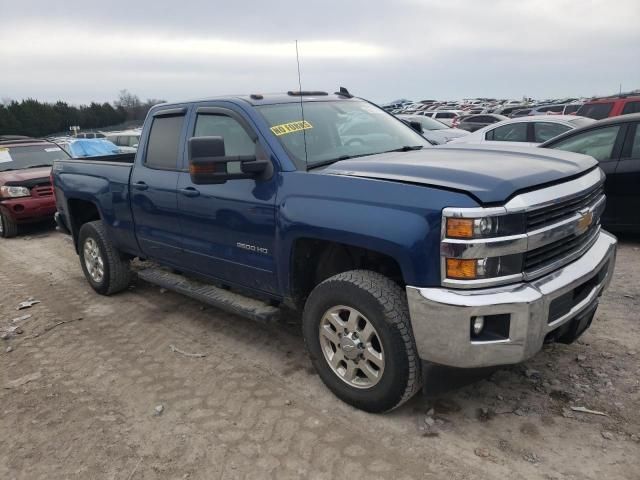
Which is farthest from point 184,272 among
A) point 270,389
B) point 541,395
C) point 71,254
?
point 71,254

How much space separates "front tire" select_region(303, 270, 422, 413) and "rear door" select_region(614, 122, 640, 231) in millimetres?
4346

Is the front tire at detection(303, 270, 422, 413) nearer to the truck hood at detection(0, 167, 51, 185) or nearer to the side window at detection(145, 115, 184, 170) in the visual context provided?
the side window at detection(145, 115, 184, 170)

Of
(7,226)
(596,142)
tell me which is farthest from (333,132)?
Result: (7,226)

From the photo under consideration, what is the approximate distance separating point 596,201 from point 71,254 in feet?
23.2

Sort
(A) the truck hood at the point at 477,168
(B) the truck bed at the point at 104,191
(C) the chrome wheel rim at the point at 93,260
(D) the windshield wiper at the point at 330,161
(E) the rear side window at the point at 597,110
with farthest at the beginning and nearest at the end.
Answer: (E) the rear side window at the point at 597,110 < (C) the chrome wheel rim at the point at 93,260 < (B) the truck bed at the point at 104,191 < (D) the windshield wiper at the point at 330,161 < (A) the truck hood at the point at 477,168

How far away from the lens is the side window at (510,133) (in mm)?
9133

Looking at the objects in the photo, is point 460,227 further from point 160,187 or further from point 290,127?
point 160,187

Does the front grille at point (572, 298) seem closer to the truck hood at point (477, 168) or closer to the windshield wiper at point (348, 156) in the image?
the truck hood at point (477, 168)

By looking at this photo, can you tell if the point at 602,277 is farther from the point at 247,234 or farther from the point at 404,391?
the point at 247,234

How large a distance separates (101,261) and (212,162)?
2.89 m

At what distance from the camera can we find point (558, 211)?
9.47 ft

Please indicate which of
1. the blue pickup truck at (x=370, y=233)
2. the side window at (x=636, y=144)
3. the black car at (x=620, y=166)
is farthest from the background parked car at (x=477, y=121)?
the blue pickup truck at (x=370, y=233)

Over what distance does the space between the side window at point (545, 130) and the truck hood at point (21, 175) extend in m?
8.53

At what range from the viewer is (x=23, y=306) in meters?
5.54
